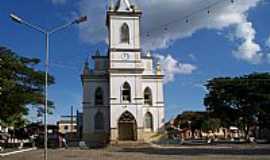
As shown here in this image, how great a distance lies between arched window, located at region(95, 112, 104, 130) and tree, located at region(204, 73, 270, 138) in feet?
53.8

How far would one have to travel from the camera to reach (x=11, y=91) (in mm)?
44250

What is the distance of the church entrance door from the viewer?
5806cm

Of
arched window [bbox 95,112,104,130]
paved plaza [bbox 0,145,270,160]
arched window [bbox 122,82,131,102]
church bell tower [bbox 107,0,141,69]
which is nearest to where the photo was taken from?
paved plaza [bbox 0,145,270,160]

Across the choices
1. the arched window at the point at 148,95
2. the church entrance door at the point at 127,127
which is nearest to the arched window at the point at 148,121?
the arched window at the point at 148,95

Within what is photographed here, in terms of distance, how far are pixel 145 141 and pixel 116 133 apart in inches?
145

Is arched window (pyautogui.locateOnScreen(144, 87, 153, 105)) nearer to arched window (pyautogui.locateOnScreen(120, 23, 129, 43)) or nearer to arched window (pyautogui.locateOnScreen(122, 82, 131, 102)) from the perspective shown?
arched window (pyautogui.locateOnScreen(122, 82, 131, 102))

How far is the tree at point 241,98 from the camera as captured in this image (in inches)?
2518

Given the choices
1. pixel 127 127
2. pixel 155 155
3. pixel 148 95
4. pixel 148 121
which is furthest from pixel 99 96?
pixel 155 155

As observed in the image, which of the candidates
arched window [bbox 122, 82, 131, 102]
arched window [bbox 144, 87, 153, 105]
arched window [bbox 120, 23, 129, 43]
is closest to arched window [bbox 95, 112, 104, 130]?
arched window [bbox 122, 82, 131, 102]

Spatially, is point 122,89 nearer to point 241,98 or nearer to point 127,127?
point 127,127

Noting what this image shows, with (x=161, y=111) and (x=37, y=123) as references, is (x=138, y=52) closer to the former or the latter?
(x=161, y=111)

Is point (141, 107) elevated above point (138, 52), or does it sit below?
below

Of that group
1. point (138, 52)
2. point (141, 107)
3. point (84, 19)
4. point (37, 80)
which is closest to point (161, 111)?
point (141, 107)

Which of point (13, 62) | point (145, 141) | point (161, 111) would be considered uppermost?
point (13, 62)
